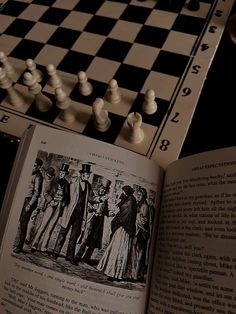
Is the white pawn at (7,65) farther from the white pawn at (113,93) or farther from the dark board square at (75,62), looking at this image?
the white pawn at (113,93)

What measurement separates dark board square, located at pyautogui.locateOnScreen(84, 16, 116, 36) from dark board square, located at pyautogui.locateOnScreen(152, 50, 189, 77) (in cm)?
19

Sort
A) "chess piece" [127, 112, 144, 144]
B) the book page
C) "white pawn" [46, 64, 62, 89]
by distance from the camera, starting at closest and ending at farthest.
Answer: the book page
"chess piece" [127, 112, 144, 144]
"white pawn" [46, 64, 62, 89]

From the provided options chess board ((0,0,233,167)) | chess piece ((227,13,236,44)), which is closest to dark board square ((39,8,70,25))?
chess board ((0,0,233,167))

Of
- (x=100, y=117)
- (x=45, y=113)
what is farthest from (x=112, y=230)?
(x=45, y=113)

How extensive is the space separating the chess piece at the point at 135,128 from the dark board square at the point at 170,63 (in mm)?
187

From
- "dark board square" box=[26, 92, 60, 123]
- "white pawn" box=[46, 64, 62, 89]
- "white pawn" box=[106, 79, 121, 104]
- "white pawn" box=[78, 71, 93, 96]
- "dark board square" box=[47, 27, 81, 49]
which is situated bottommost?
"dark board square" box=[26, 92, 60, 123]

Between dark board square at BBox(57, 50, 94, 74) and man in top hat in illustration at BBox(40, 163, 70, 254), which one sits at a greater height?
dark board square at BBox(57, 50, 94, 74)

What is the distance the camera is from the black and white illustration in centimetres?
57

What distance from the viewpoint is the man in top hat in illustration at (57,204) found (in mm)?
577

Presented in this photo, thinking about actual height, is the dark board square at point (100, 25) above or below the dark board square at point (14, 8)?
below

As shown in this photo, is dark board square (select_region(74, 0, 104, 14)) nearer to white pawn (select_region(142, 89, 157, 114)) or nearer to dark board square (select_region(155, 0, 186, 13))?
dark board square (select_region(155, 0, 186, 13))

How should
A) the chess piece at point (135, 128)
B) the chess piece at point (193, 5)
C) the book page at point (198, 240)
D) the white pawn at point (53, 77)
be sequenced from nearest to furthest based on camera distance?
the book page at point (198, 240), the chess piece at point (135, 128), the white pawn at point (53, 77), the chess piece at point (193, 5)

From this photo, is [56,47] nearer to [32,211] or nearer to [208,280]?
[32,211]

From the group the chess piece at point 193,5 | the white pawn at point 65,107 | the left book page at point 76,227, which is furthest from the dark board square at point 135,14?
the left book page at point 76,227
